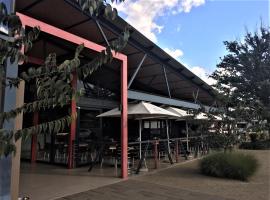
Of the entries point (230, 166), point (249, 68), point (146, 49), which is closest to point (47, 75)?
point (230, 166)

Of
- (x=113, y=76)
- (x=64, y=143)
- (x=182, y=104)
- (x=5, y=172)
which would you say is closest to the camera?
(x=5, y=172)

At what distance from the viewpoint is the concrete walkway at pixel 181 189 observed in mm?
6250

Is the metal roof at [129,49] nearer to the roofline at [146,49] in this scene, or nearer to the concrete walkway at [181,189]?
the roofline at [146,49]

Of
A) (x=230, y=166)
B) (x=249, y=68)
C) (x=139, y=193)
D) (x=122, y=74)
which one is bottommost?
(x=139, y=193)

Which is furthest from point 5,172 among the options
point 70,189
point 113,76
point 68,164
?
point 113,76

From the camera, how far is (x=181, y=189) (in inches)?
273

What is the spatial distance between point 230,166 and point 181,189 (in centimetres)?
219

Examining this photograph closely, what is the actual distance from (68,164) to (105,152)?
4.21 feet

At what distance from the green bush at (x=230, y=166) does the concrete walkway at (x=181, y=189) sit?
26cm

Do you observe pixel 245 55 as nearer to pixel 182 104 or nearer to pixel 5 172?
pixel 182 104

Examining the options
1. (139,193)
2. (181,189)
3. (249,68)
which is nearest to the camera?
(139,193)

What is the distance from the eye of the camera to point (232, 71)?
22.2 meters

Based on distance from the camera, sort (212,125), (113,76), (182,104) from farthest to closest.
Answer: (182,104)
(113,76)
(212,125)

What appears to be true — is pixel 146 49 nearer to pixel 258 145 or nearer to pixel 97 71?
pixel 97 71
